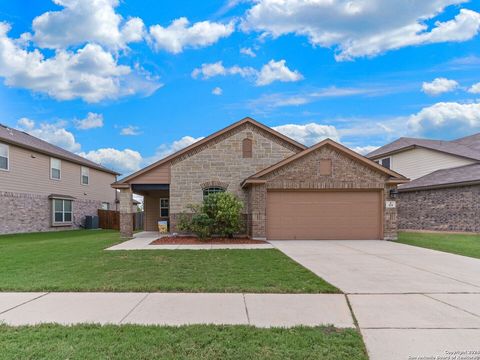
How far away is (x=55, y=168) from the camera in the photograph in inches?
890

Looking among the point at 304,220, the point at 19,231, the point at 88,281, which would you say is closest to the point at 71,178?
the point at 19,231

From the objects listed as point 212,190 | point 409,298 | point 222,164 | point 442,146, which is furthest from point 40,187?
point 442,146

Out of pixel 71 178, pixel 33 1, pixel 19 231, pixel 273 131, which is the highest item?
pixel 33 1

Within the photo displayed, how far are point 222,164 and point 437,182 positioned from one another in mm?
14159

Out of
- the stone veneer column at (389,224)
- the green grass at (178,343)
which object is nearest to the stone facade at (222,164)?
the stone veneer column at (389,224)

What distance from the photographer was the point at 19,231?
61.9 feet

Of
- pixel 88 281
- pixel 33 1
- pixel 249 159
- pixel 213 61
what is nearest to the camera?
pixel 88 281

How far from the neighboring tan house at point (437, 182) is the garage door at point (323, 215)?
7480 millimetres

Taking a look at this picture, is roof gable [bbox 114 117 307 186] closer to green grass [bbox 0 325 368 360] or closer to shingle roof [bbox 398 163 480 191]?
shingle roof [bbox 398 163 480 191]

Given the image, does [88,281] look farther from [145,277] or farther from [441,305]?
[441,305]

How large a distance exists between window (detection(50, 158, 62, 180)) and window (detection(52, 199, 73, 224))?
1802mm

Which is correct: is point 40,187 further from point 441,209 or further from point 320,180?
point 441,209

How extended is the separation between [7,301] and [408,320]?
20.4 feet

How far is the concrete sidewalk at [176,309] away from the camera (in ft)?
13.7
